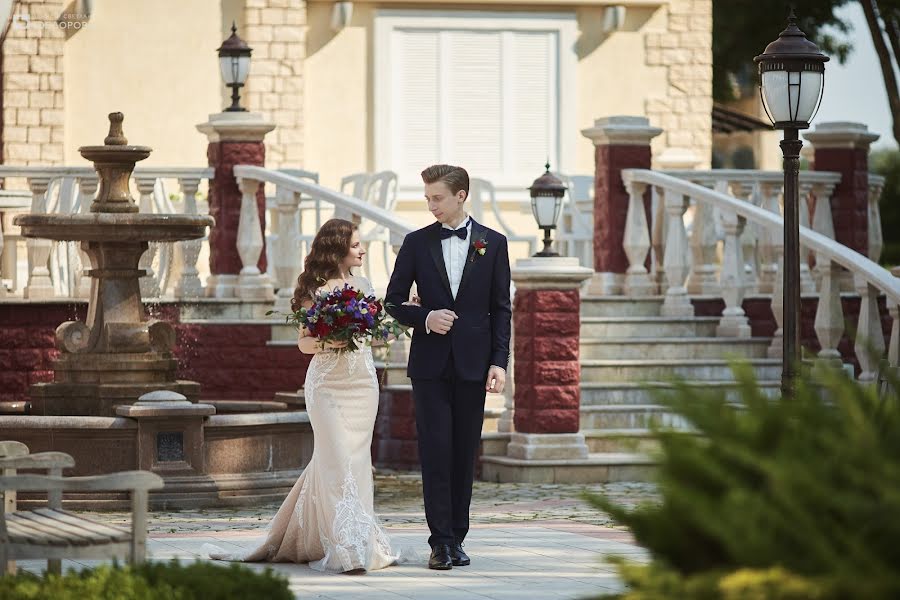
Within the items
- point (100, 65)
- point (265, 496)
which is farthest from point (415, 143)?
point (265, 496)

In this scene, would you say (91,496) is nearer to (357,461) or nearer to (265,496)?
(265,496)

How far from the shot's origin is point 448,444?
858cm

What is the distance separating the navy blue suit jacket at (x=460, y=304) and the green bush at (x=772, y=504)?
4369mm

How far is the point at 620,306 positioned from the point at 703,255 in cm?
87

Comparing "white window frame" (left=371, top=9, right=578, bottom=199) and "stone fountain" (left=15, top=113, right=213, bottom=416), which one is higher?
"white window frame" (left=371, top=9, right=578, bottom=199)

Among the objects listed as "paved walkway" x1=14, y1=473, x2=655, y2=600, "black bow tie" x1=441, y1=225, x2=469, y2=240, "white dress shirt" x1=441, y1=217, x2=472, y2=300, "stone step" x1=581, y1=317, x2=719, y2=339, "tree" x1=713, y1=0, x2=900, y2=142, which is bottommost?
"paved walkway" x1=14, y1=473, x2=655, y2=600

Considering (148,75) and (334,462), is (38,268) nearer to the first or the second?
(334,462)

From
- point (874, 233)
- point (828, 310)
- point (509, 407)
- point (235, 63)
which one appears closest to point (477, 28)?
point (235, 63)

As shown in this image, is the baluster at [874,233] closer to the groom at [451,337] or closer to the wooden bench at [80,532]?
the groom at [451,337]

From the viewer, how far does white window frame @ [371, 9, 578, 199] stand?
21.2 meters

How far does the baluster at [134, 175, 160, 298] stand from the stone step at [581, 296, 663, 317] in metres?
3.35

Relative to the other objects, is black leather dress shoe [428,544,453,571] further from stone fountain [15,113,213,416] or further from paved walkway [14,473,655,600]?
stone fountain [15,113,213,416]

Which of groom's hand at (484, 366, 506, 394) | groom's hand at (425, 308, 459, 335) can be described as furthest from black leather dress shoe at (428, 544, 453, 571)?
groom's hand at (425, 308, 459, 335)

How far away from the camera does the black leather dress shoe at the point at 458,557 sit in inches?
340
